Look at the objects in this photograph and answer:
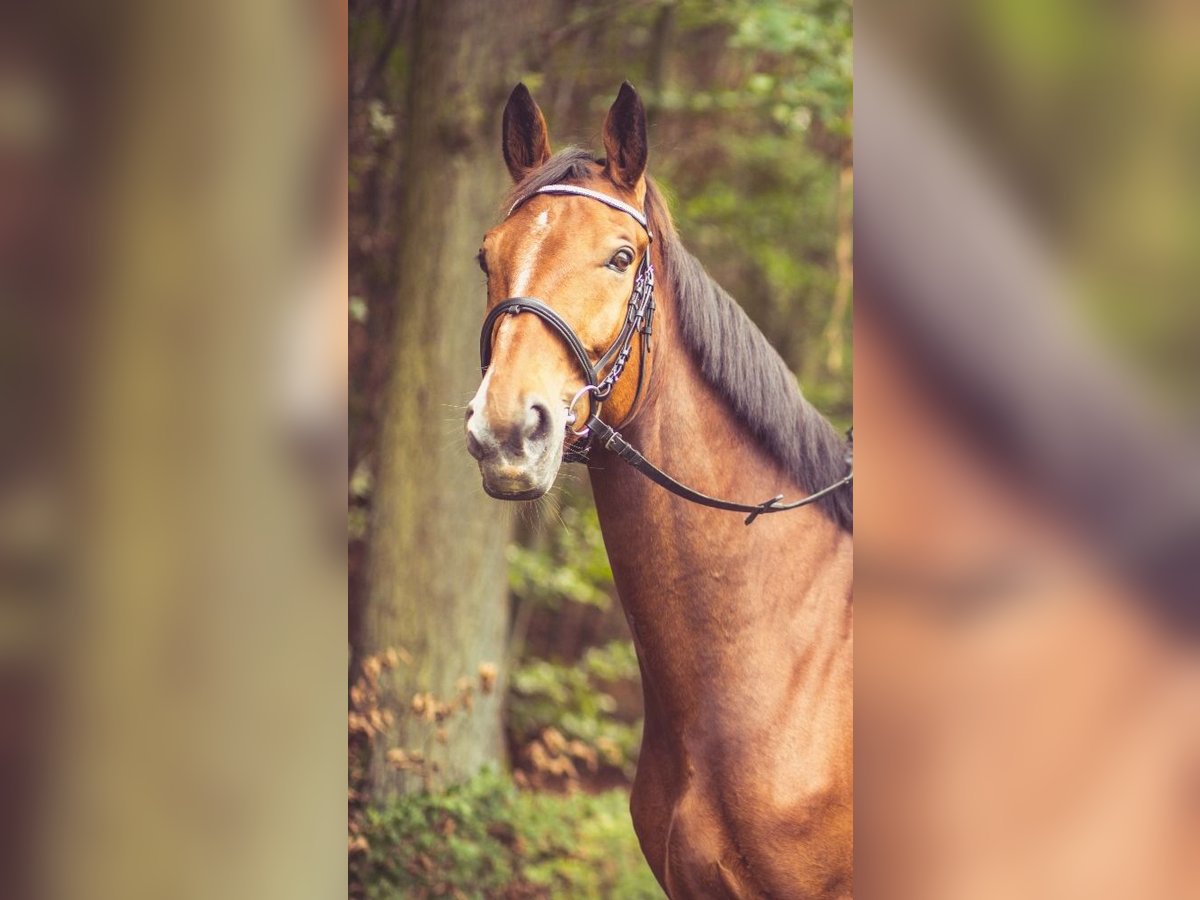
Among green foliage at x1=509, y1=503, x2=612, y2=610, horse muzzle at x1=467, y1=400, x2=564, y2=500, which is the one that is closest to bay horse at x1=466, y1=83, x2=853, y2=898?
horse muzzle at x1=467, y1=400, x2=564, y2=500

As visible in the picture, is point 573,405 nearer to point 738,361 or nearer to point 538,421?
point 538,421

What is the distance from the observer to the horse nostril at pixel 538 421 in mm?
1888

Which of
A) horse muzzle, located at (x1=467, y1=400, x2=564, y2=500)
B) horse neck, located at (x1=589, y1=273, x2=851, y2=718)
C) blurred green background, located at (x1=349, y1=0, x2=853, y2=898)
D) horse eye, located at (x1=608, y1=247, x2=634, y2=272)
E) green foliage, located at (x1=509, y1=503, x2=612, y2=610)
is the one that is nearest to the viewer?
horse muzzle, located at (x1=467, y1=400, x2=564, y2=500)

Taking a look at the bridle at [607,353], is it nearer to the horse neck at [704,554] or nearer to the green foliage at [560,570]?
the horse neck at [704,554]

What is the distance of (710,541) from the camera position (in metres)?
2.19

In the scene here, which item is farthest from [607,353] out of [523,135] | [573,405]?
[523,135]

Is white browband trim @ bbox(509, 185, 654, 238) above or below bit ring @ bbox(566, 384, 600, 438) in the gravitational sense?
above

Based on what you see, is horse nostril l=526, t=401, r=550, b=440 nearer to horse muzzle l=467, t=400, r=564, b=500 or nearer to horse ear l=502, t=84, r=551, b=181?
horse muzzle l=467, t=400, r=564, b=500

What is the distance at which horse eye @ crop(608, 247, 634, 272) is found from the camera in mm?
2039

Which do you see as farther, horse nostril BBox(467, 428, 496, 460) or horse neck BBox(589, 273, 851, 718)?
horse neck BBox(589, 273, 851, 718)

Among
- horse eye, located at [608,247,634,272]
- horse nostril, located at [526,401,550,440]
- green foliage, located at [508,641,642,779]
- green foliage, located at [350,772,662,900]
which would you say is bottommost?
green foliage, located at [350,772,662,900]

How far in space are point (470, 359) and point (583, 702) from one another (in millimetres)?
1198
